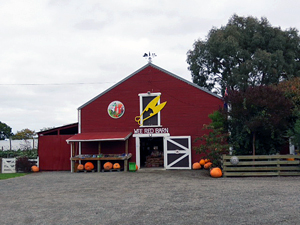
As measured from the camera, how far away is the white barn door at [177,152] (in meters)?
20.2

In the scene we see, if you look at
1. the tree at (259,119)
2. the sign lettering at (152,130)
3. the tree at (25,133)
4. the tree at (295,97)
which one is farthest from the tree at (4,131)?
the tree at (295,97)

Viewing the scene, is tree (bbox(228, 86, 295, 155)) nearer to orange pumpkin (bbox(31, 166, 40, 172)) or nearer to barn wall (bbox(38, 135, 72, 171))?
barn wall (bbox(38, 135, 72, 171))

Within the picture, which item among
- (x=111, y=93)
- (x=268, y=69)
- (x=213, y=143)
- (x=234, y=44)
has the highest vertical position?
(x=234, y=44)

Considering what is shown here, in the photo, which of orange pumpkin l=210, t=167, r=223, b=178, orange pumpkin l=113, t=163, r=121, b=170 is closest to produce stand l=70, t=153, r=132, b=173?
orange pumpkin l=113, t=163, r=121, b=170

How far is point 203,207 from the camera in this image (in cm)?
858

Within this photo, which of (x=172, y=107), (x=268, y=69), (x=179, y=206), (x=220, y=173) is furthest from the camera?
(x=268, y=69)

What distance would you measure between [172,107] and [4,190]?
10240 millimetres

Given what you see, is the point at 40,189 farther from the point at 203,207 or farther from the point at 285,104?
the point at 285,104

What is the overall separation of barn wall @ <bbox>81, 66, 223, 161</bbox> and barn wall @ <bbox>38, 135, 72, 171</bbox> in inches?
60.0

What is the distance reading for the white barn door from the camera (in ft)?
66.1

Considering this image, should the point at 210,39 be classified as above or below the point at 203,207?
above

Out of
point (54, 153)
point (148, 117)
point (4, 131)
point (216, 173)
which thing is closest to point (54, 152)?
point (54, 153)

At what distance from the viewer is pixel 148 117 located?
67.7 ft

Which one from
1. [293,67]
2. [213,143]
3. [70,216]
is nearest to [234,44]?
[293,67]
